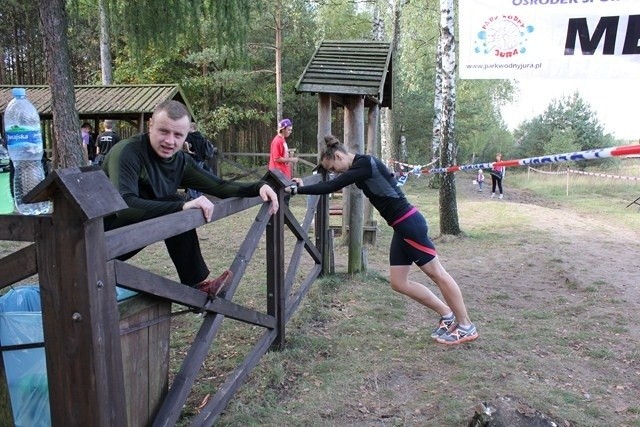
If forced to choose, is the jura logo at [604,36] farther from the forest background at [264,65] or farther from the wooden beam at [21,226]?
the forest background at [264,65]

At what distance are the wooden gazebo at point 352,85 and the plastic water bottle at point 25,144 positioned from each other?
3.15 metres

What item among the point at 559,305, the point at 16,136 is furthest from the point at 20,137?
the point at 559,305

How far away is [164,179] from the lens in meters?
2.84

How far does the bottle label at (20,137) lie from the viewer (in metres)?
3.77

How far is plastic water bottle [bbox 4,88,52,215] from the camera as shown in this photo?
3.81 m

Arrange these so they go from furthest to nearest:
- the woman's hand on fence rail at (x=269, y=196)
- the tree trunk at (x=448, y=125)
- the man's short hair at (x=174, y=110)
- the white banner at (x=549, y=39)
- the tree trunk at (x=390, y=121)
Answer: the tree trunk at (x=390, y=121) < the tree trunk at (x=448, y=125) < the white banner at (x=549, y=39) < the woman's hand on fence rail at (x=269, y=196) < the man's short hair at (x=174, y=110)

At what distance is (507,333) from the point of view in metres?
4.61

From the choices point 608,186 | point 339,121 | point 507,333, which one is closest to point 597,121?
point 608,186

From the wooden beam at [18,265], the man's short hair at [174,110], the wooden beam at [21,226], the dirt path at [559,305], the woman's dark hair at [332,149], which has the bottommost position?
the dirt path at [559,305]

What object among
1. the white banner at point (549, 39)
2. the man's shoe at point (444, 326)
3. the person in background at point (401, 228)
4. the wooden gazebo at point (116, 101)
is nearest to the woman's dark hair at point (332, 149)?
the person in background at point (401, 228)

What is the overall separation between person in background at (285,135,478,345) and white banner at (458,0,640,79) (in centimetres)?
126

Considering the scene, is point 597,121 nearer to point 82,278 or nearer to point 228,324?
point 228,324

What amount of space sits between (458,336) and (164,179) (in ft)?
8.87

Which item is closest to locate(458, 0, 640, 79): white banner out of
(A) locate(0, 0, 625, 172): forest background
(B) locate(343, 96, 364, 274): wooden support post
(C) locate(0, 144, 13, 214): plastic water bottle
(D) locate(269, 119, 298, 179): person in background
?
(B) locate(343, 96, 364, 274): wooden support post
